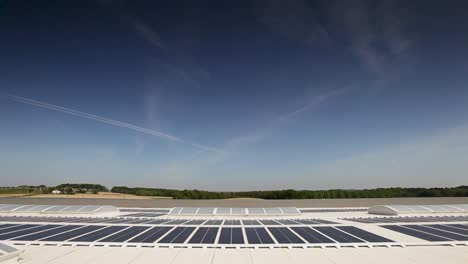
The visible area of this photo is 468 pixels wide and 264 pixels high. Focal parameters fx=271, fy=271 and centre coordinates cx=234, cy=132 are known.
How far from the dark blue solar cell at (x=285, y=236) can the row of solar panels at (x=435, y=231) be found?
7.54m

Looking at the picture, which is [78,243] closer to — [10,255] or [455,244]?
[10,255]

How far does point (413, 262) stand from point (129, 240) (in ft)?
47.4

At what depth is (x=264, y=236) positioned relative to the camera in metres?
16.7

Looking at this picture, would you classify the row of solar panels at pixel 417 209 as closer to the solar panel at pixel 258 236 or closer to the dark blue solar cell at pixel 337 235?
the dark blue solar cell at pixel 337 235

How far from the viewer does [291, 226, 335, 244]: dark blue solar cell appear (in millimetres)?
15520

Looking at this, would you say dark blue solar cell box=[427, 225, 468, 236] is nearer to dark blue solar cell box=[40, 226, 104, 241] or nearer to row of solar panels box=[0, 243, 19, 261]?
dark blue solar cell box=[40, 226, 104, 241]

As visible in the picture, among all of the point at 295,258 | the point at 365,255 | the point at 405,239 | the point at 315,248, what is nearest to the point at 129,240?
the point at 295,258

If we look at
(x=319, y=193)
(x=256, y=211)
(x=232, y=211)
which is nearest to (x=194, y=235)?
(x=232, y=211)

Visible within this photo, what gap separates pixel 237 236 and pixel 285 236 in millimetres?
2964

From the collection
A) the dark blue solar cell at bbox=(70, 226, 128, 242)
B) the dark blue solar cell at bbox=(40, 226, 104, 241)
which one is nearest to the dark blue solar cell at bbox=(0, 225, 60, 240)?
the dark blue solar cell at bbox=(40, 226, 104, 241)

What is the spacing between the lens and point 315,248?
14.1 meters

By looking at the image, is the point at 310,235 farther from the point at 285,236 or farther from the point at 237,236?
the point at 237,236

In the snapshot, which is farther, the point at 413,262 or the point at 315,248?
the point at 315,248

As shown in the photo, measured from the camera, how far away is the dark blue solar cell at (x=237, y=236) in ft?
50.2
